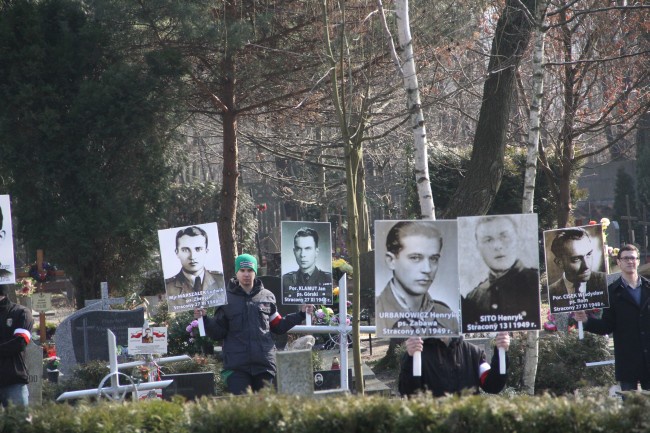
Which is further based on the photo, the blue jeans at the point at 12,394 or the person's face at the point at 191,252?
the person's face at the point at 191,252

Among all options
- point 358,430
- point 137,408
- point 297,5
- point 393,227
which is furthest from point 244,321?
point 297,5

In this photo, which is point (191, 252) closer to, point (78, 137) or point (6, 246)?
point (6, 246)

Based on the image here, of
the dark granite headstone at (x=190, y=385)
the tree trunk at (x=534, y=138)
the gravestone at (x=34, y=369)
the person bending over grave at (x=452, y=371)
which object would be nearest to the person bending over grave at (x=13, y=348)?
the dark granite headstone at (x=190, y=385)

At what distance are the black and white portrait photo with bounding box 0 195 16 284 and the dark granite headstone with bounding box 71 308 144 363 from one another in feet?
12.1

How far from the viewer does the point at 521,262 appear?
20.9 feet

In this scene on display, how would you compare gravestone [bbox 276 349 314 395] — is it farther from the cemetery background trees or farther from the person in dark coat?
the cemetery background trees

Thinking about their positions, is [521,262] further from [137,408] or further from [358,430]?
[137,408]

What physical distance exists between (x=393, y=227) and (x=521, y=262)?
2.95 ft

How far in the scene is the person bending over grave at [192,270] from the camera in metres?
8.80

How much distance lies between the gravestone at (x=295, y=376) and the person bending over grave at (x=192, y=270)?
3.16 metres

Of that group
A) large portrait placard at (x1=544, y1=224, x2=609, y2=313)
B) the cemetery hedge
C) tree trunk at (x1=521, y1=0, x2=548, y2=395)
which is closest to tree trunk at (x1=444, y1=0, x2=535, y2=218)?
tree trunk at (x1=521, y1=0, x2=548, y2=395)

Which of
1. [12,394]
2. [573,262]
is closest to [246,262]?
[12,394]

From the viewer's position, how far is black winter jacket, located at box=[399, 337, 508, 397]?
19.2 ft

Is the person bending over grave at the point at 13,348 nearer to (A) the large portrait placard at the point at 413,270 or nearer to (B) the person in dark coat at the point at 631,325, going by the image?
(A) the large portrait placard at the point at 413,270
